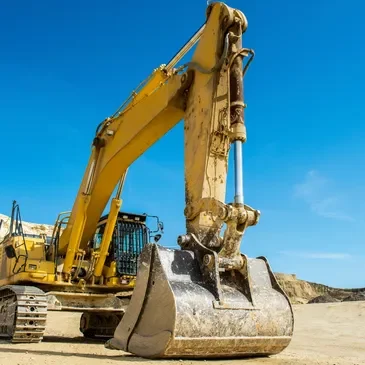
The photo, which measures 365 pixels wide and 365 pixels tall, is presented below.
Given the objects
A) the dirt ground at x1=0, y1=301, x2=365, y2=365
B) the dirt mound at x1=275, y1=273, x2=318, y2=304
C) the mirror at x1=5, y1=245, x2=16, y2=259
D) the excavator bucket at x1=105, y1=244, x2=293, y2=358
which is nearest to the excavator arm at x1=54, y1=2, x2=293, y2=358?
the excavator bucket at x1=105, y1=244, x2=293, y2=358

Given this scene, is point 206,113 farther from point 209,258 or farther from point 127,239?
point 127,239

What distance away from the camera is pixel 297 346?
10070 mm

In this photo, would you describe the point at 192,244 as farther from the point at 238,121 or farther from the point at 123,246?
the point at 123,246

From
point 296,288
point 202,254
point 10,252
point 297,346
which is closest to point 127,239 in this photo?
point 10,252

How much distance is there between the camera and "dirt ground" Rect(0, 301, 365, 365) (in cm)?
609

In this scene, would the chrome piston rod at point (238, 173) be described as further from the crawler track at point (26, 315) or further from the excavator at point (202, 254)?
the crawler track at point (26, 315)

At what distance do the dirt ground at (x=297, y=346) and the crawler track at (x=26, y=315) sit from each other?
7.2 inches

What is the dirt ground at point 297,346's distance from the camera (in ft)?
20.0

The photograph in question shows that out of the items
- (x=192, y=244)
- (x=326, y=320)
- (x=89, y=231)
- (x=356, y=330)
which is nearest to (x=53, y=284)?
(x=89, y=231)

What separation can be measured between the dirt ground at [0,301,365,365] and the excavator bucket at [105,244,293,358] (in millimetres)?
180

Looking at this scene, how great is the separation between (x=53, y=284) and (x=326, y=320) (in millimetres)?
9965

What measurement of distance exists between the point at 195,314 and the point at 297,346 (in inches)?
212

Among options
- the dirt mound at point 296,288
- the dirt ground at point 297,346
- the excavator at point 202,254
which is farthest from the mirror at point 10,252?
the dirt mound at point 296,288

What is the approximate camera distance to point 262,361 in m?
5.97
